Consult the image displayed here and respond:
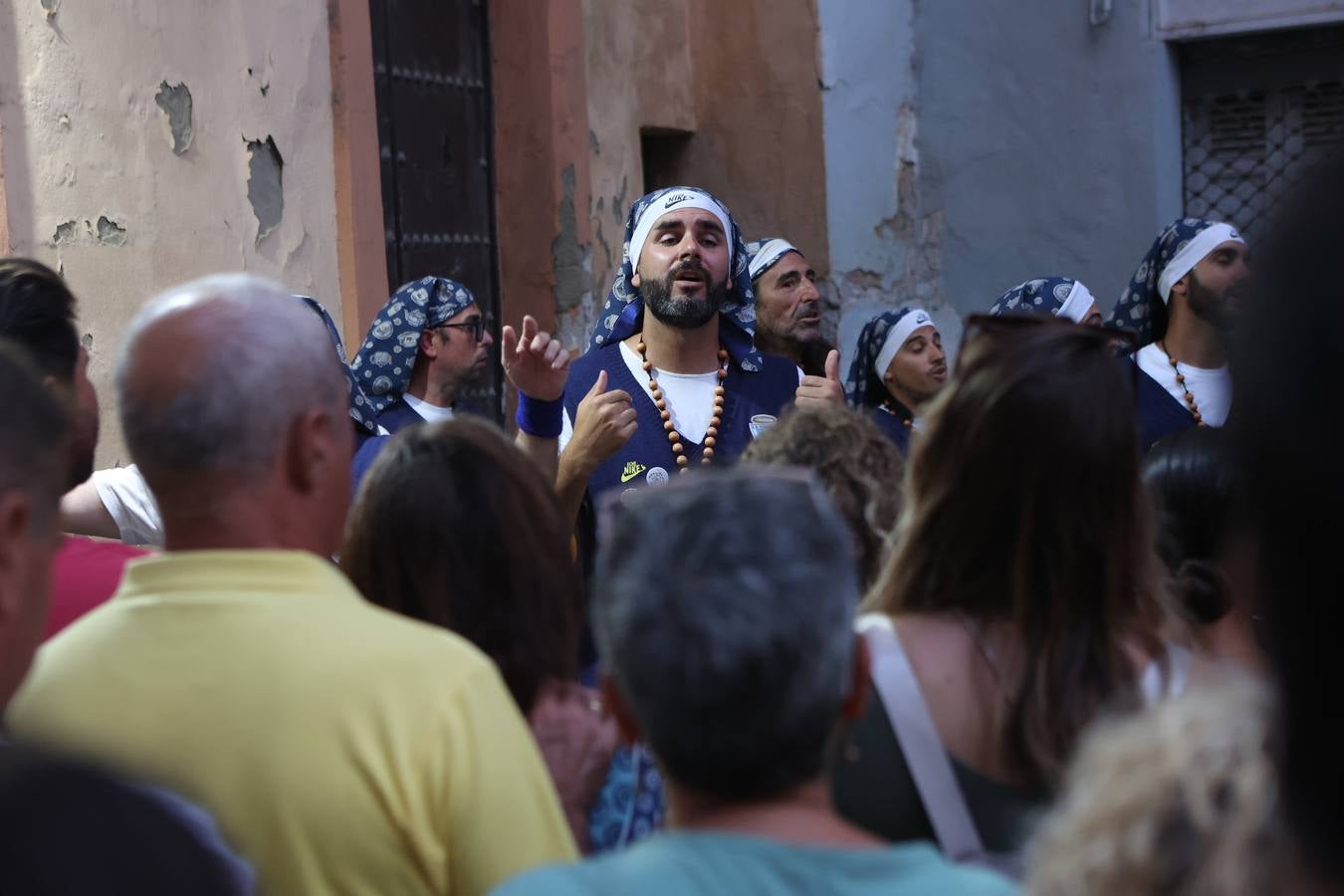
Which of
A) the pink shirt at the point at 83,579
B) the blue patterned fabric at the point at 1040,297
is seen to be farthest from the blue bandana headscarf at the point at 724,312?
A: the pink shirt at the point at 83,579

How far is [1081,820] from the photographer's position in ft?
3.46

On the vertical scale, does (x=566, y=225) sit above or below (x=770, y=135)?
below

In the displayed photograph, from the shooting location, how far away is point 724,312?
4773mm

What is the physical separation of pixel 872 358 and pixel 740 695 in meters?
4.58

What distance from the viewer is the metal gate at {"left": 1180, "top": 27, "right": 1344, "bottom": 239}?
327 inches

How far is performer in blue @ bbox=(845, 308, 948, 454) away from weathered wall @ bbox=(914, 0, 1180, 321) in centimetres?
323

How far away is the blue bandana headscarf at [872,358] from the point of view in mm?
5785

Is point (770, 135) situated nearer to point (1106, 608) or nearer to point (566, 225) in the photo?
point (566, 225)

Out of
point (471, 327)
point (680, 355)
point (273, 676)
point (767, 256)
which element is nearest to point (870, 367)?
point (767, 256)

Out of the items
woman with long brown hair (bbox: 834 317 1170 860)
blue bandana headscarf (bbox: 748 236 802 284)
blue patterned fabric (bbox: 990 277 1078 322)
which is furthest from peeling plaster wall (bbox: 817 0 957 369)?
woman with long brown hair (bbox: 834 317 1170 860)

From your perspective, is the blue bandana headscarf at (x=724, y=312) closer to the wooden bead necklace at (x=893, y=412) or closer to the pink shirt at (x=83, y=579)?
the wooden bead necklace at (x=893, y=412)

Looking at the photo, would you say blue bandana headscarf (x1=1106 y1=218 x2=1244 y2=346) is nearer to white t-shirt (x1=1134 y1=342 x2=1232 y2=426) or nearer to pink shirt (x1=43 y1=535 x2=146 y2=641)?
white t-shirt (x1=1134 y1=342 x2=1232 y2=426)

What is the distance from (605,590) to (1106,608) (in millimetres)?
859

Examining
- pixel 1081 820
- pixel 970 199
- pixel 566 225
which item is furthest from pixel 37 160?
pixel 970 199
